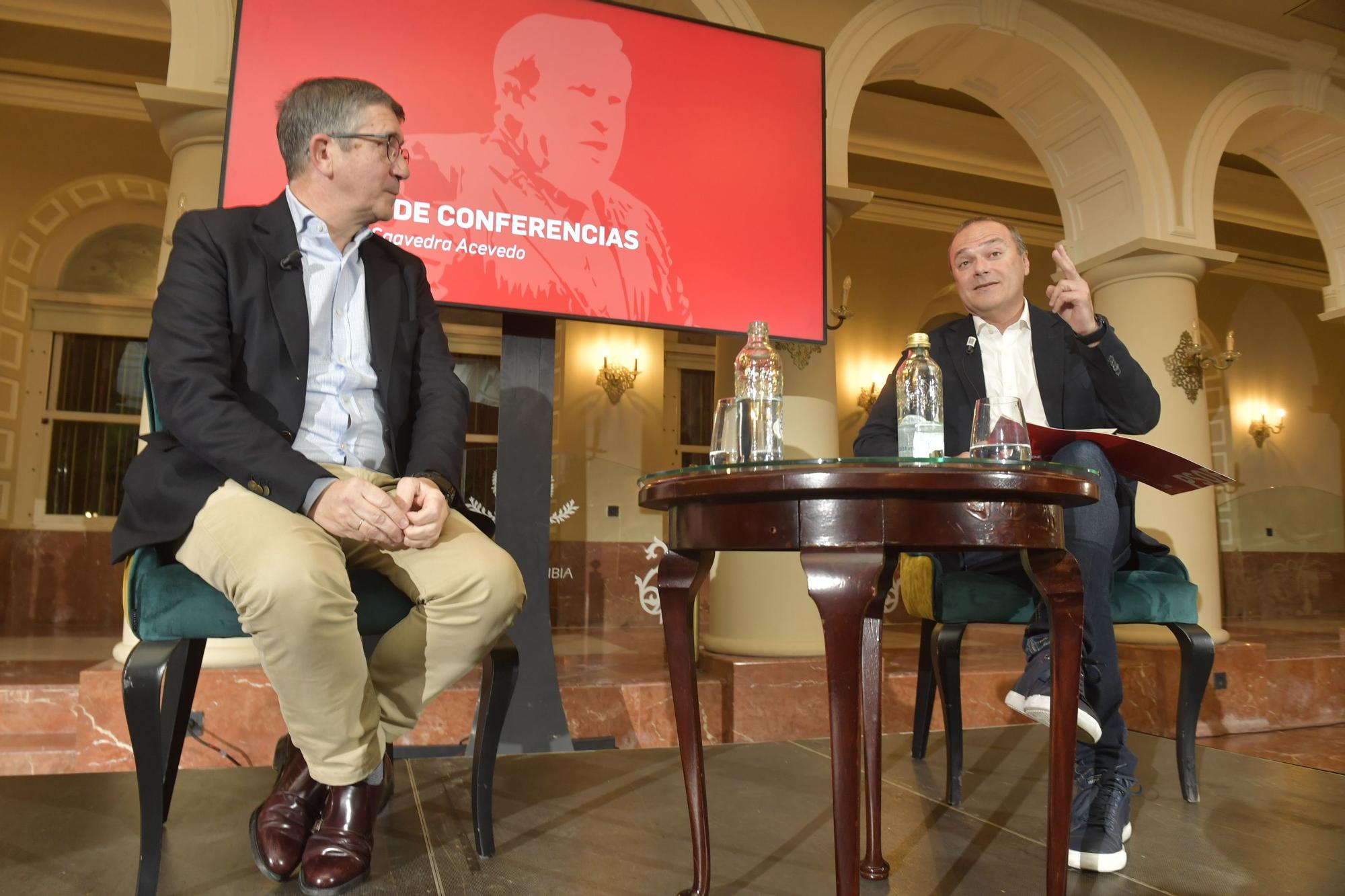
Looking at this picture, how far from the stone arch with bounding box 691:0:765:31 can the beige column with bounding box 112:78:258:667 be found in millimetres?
1841

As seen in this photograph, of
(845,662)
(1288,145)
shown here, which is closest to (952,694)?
(845,662)

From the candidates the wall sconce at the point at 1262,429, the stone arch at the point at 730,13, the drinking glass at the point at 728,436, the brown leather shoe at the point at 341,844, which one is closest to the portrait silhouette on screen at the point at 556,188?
the stone arch at the point at 730,13

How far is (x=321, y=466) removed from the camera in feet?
4.84

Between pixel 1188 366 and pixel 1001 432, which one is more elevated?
pixel 1188 366

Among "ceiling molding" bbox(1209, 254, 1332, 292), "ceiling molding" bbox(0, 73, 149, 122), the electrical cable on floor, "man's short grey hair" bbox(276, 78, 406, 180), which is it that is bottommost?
the electrical cable on floor

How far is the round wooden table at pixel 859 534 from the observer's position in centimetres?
107

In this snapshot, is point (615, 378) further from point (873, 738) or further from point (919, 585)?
point (873, 738)

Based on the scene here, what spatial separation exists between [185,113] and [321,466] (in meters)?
2.12

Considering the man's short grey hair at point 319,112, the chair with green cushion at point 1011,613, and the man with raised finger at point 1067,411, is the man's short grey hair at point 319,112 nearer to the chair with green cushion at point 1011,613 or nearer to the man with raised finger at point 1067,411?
the man with raised finger at point 1067,411

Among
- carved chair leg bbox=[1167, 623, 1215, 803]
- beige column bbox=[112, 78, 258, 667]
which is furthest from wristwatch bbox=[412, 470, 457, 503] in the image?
beige column bbox=[112, 78, 258, 667]

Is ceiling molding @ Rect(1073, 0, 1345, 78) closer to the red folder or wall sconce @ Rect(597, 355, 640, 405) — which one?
the red folder

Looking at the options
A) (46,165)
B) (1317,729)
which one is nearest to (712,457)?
(1317,729)

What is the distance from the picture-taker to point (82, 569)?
610 cm

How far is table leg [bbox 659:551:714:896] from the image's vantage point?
1311 mm
